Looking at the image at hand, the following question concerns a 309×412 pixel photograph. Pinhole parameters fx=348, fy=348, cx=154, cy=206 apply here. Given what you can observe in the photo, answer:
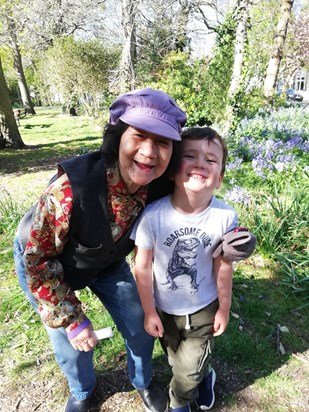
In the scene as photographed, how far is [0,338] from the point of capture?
97.0 inches

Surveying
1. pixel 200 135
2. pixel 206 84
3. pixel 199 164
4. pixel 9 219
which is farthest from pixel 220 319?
pixel 206 84

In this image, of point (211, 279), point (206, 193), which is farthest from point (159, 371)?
point (206, 193)

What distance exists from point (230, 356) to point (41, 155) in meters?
7.70

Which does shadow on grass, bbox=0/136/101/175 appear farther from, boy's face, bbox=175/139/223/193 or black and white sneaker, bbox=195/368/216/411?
boy's face, bbox=175/139/223/193

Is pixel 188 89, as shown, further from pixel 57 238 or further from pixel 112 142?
pixel 57 238

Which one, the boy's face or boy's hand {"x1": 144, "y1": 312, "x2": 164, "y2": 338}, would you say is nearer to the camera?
the boy's face

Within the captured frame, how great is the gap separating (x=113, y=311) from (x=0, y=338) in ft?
3.91

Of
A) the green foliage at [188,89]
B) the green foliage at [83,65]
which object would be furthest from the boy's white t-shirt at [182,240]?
the green foliage at [83,65]

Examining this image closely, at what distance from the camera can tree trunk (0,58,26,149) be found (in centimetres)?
906

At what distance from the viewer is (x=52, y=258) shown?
4.61ft

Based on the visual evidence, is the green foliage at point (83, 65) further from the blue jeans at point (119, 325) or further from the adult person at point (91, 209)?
the adult person at point (91, 209)

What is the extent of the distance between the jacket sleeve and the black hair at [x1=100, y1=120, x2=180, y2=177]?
0.19 m

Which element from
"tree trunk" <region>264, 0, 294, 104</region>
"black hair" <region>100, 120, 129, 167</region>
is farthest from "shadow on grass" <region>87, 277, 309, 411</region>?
"tree trunk" <region>264, 0, 294, 104</region>

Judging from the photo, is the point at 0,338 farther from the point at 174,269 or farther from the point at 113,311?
the point at 174,269
